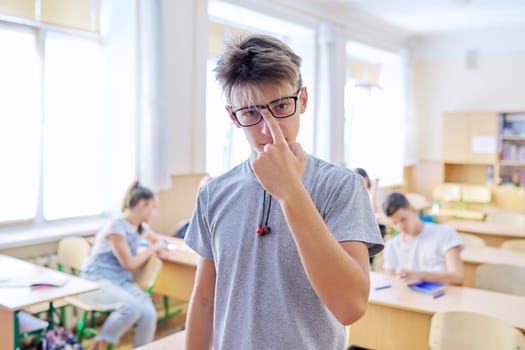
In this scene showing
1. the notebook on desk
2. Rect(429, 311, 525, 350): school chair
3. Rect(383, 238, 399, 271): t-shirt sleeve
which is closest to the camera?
Rect(429, 311, 525, 350): school chair

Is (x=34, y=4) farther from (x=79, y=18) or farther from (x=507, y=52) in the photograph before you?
(x=507, y=52)

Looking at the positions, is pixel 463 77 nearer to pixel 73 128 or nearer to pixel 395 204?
pixel 395 204

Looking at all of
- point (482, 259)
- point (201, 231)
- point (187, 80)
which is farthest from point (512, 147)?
point (201, 231)

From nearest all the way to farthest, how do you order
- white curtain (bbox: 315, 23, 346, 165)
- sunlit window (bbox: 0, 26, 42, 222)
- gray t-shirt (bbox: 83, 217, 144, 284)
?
gray t-shirt (bbox: 83, 217, 144, 284) → sunlit window (bbox: 0, 26, 42, 222) → white curtain (bbox: 315, 23, 346, 165)

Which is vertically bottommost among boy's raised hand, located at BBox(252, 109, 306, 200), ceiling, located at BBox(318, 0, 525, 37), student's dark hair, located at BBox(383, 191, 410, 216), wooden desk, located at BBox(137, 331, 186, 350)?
wooden desk, located at BBox(137, 331, 186, 350)

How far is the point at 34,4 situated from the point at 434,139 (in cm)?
683

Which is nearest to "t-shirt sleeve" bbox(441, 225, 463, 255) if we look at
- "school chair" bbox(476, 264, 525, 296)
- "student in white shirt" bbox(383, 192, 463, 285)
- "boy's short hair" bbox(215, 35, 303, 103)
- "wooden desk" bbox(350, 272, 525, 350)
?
"student in white shirt" bbox(383, 192, 463, 285)

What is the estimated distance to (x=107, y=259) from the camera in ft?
11.4

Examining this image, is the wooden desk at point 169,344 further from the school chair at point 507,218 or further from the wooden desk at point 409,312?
the school chair at point 507,218

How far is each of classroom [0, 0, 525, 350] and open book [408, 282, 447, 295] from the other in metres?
0.02

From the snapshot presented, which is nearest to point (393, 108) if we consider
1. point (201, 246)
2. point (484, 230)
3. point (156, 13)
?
point (484, 230)

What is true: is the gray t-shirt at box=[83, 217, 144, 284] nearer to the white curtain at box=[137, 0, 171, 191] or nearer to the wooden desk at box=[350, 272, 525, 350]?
the white curtain at box=[137, 0, 171, 191]

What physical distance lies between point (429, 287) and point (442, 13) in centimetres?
549

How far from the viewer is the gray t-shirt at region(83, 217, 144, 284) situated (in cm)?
345
